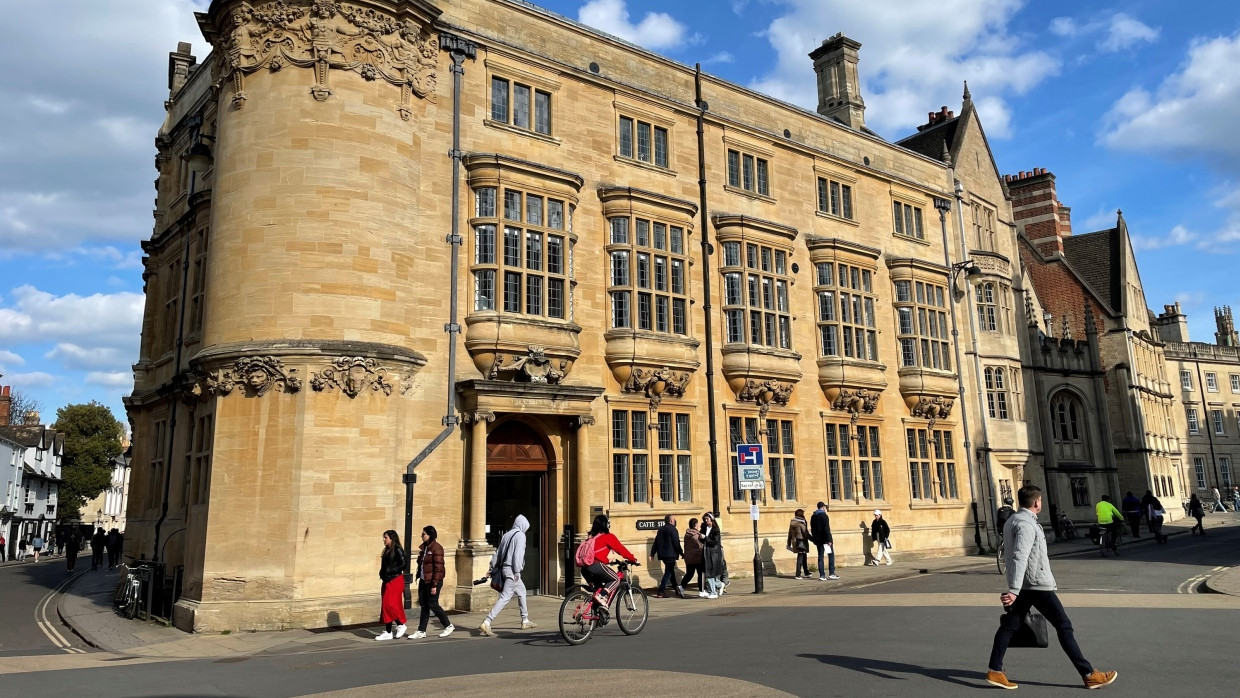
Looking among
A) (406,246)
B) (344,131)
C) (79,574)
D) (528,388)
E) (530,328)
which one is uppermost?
(344,131)

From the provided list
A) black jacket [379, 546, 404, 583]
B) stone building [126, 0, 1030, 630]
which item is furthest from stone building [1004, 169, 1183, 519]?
black jacket [379, 546, 404, 583]

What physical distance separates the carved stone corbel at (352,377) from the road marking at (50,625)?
569 cm

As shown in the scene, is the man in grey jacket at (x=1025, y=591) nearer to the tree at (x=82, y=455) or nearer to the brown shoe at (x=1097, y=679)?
the brown shoe at (x=1097, y=679)

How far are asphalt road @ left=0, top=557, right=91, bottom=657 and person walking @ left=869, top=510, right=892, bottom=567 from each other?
19.4 meters

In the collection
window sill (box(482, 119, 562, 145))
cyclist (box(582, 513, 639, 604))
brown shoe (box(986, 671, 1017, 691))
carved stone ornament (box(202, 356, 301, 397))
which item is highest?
window sill (box(482, 119, 562, 145))

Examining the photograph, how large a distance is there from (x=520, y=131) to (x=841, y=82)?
16.8 m

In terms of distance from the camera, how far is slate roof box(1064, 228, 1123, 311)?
43781mm

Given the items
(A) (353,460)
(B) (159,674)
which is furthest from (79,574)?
(B) (159,674)

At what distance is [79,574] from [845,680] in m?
33.5

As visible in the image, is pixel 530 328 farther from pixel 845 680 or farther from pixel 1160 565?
pixel 1160 565

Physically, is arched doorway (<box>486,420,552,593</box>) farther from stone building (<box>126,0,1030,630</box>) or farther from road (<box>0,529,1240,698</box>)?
road (<box>0,529,1240,698</box>)

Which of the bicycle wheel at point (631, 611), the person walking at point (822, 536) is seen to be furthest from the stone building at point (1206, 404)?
the bicycle wheel at point (631, 611)

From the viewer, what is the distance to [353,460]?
15.5 m

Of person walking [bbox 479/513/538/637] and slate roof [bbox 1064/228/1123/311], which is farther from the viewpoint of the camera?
slate roof [bbox 1064/228/1123/311]
